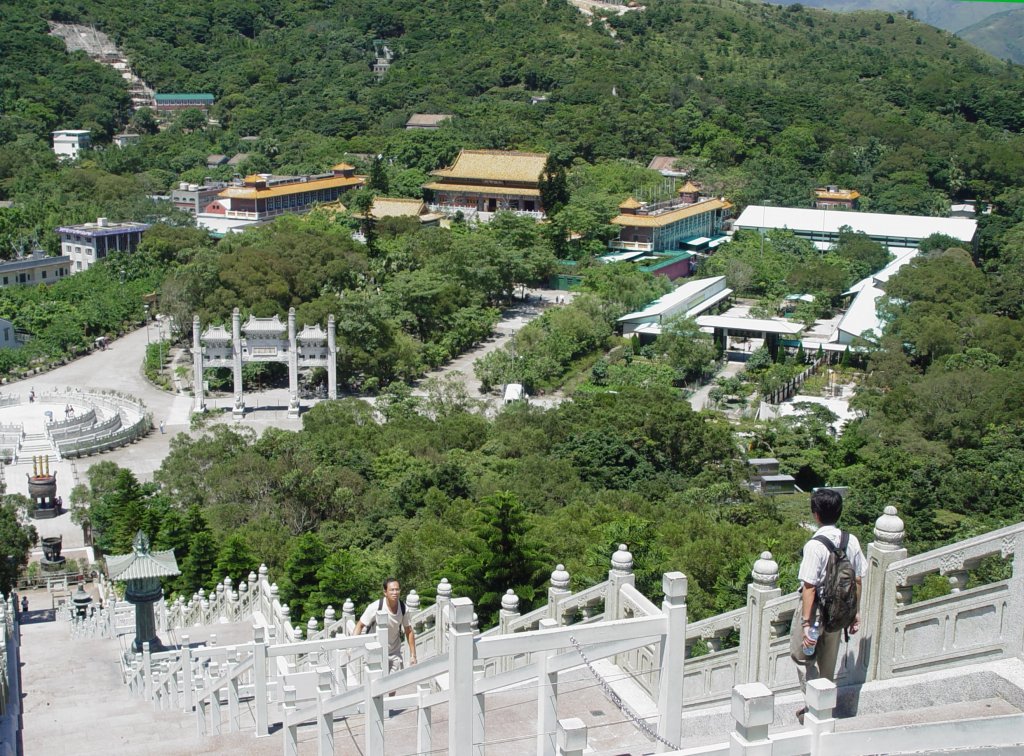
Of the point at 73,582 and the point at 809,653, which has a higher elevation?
the point at 809,653

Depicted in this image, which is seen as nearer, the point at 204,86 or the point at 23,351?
the point at 23,351

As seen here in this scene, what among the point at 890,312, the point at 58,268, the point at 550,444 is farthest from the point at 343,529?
the point at 58,268

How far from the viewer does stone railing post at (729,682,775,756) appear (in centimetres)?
445

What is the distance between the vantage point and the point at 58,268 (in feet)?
145

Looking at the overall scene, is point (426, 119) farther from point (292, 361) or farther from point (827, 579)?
point (827, 579)

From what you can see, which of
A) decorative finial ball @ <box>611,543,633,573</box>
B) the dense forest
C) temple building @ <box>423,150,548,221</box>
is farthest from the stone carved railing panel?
temple building @ <box>423,150,548,221</box>

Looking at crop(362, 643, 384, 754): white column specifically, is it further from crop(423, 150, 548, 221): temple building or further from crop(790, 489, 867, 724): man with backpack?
crop(423, 150, 548, 221): temple building

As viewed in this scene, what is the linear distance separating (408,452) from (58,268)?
929 inches

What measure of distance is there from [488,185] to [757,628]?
48953 millimetres

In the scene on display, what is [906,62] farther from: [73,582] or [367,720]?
[367,720]

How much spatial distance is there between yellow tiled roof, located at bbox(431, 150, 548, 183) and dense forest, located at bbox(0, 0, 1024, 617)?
209cm

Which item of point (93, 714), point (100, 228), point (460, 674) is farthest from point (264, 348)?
point (460, 674)

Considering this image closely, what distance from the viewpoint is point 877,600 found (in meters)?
7.27

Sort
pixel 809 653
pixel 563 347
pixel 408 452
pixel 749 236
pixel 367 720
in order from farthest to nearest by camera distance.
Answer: pixel 749 236 < pixel 563 347 < pixel 408 452 < pixel 367 720 < pixel 809 653
